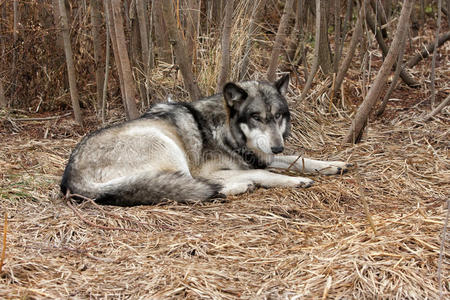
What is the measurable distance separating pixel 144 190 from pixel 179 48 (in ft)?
6.53

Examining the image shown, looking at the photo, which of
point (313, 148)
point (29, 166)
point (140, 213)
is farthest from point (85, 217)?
point (313, 148)

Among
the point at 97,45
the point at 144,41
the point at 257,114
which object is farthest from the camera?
the point at 97,45

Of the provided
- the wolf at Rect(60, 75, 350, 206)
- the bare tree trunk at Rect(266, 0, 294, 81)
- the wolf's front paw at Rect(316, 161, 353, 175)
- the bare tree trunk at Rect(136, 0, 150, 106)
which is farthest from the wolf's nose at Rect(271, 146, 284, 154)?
the bare tree trunk at Rect(136, 0, 150, 106)

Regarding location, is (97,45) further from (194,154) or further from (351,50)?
(351,50)

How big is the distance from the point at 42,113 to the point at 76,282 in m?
5.30

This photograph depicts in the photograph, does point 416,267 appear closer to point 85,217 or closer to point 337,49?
point 85,217

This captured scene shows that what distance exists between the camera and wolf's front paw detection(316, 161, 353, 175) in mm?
4871

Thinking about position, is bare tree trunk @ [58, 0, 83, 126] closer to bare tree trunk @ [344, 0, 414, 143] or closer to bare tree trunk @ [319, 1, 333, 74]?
bare tree trunk @ [319, 1, 333, 74]

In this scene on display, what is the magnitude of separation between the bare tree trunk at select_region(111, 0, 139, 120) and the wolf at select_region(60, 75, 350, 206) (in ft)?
1.84

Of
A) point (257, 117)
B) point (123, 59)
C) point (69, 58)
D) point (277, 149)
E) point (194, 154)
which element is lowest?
point (194, 154)

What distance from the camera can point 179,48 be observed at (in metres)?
5.42

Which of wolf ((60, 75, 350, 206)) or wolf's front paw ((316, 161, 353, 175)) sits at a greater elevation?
wolf ((60, 75, 350, 206))

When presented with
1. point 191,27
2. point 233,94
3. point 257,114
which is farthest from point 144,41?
point 257,114

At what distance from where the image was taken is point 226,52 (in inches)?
220
